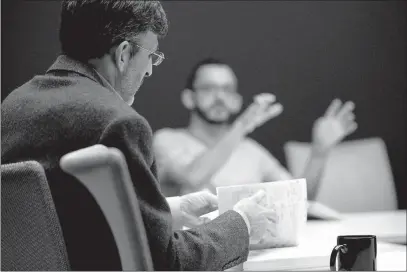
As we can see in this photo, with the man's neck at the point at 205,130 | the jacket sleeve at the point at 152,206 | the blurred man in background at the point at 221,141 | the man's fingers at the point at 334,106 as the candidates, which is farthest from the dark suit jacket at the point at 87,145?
the man's fingers at the point at 334,106

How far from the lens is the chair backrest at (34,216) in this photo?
2.99 feet

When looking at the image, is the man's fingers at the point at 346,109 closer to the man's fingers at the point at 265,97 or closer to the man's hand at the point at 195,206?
the man's fingers at the point at 265,97

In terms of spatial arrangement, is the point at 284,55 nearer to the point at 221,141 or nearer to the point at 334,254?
the point at 221,141

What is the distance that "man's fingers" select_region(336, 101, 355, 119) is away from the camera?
14.5 ft

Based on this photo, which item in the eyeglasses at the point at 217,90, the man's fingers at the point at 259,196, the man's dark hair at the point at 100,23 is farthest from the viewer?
the eyeglasses at the point at 217,90

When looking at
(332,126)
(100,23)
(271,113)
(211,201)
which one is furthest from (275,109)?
(100,23)

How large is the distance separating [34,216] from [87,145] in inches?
5.0

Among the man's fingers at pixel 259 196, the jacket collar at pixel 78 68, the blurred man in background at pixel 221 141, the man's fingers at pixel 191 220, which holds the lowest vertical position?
the blurred man in background at pixel 221 141

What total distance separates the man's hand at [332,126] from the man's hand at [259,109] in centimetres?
29

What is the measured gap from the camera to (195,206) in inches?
55.4

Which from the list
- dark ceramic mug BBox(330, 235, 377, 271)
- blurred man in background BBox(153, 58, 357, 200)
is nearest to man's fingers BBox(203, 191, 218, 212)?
dark ceramic mug BBox(330, 235, 377, 271)

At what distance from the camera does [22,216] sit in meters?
0.93

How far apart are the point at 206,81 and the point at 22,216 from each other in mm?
3238

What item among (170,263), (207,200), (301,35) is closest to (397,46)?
(301,35)
